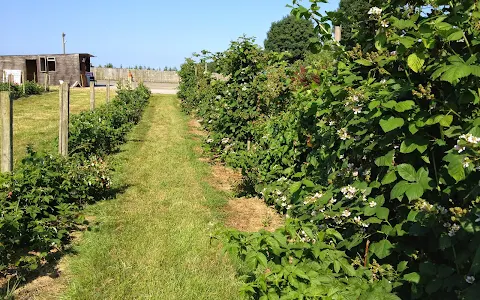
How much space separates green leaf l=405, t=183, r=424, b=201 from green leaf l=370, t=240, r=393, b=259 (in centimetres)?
42

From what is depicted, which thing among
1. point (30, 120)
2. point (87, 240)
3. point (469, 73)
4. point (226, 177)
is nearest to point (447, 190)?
point (469, 73)

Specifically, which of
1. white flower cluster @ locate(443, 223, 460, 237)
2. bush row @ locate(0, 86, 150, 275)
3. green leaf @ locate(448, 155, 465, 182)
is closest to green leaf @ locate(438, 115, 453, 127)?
green leaf @ locate(448, 155, 465, 182)

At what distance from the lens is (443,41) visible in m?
2.20

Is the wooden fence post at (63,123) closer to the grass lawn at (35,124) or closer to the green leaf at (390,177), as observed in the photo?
the grass lawn at (35,124)

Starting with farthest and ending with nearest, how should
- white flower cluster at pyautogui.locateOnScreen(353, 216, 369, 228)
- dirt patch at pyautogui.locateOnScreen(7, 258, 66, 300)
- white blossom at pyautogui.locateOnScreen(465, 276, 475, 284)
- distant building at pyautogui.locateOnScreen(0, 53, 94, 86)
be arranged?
distant building at pyautogui.locateOnScreen(0, 53, 94, 86)
dirt patch at pyautogui.locateOnScreen(7, 258, 66, 300)
white flower cluster at pyautogui.locateOnScreen(353, 216, 369, 228)
white blossom at pyautogui.locateOnScreen(465, 276, 475, 284)

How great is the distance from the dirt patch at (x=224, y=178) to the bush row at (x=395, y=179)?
3.68 meters

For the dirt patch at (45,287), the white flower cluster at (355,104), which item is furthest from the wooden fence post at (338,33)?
the dirt patch at (45,287)

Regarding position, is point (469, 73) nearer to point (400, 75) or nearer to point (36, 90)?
point (400, 75)

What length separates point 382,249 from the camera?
2.38 m

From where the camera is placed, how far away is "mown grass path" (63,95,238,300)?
343 cm

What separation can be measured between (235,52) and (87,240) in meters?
4.29

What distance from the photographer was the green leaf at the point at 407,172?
7.23 feet

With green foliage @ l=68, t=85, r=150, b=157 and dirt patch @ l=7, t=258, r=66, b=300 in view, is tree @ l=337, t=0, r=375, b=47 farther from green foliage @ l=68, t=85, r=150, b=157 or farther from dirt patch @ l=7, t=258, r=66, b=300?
green foliage @ l=68, t=85, r=150, b=157

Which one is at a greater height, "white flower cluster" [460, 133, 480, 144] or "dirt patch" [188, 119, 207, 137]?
"white flower cluster" [460, 133, 480, 144]
